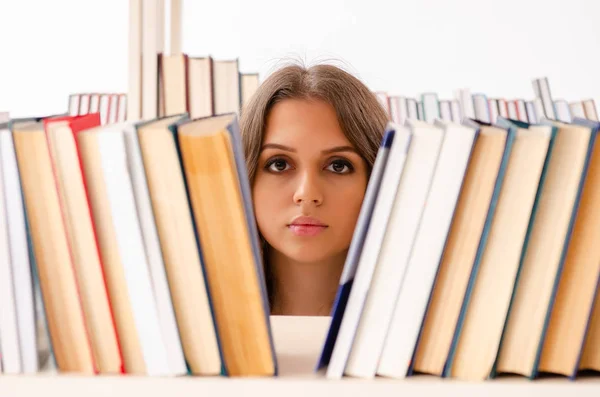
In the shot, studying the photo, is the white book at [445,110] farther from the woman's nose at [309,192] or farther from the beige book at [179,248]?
the beige book at [179,248]

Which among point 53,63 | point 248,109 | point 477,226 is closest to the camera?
point 477,226

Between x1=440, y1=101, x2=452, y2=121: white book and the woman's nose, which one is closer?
the woman's nose

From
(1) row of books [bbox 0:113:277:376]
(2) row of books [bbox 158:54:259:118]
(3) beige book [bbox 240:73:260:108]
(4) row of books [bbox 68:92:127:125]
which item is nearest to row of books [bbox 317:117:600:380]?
(1) row of books [bbox 0:113:277:376]

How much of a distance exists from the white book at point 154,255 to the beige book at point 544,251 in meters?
0.32

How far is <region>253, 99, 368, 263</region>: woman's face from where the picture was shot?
3.84 feet

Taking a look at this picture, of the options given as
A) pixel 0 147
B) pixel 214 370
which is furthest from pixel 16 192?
pixel 214 370

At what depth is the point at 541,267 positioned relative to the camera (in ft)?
1.89

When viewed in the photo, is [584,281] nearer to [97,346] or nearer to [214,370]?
[214,370]

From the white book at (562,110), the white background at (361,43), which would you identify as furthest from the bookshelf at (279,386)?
the white background at (361,43)

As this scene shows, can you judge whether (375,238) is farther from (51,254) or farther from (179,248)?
(51,254)

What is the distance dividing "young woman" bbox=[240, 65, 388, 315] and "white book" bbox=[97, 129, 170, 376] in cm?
59

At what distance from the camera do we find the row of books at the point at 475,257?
565mm

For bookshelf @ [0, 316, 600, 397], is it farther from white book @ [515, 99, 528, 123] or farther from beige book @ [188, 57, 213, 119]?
white book @ [515, 99, 528, 123]

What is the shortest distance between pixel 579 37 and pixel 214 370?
3.13 m
